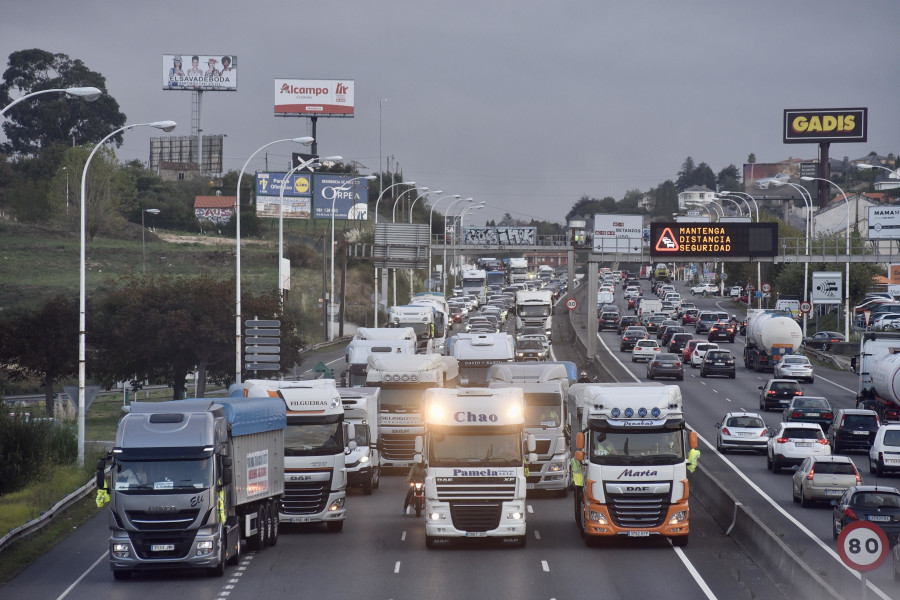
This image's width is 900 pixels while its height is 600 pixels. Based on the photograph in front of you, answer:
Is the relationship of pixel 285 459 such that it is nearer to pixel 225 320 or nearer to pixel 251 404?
pixel 251 404

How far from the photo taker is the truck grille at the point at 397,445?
35.4m

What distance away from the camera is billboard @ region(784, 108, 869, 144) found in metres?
127

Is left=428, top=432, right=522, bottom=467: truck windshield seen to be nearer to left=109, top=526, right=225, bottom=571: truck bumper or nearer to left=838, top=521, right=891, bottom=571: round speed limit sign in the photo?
left=109, top=526, right=225, bottom=571: truck bumper

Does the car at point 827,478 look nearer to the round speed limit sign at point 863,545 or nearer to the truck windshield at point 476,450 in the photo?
the truck windshield at point 476,450

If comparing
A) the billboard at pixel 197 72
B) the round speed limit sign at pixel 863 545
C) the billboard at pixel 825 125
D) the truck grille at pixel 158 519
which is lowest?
the truck grille at pixel 158 519

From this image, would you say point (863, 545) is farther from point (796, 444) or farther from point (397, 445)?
point (397, 445)

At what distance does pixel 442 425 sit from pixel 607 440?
10.4 ft

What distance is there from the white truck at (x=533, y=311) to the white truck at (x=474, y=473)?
52079 millimetres

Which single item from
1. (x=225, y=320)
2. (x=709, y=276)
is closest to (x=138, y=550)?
(x=225, y=320)

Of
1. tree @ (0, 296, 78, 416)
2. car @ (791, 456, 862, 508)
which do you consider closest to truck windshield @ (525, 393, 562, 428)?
car @ (791, 456, 862, 508)

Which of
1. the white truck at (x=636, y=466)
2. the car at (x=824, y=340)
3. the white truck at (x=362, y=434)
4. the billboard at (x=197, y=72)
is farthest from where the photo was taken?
the billboard at (x=197, y=72)

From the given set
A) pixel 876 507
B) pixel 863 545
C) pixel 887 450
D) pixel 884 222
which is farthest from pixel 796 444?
pixel 884 222

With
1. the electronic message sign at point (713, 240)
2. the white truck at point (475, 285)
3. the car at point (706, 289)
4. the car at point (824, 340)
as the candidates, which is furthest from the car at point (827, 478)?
the car at point (706, 289)

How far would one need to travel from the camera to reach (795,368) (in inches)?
2420
